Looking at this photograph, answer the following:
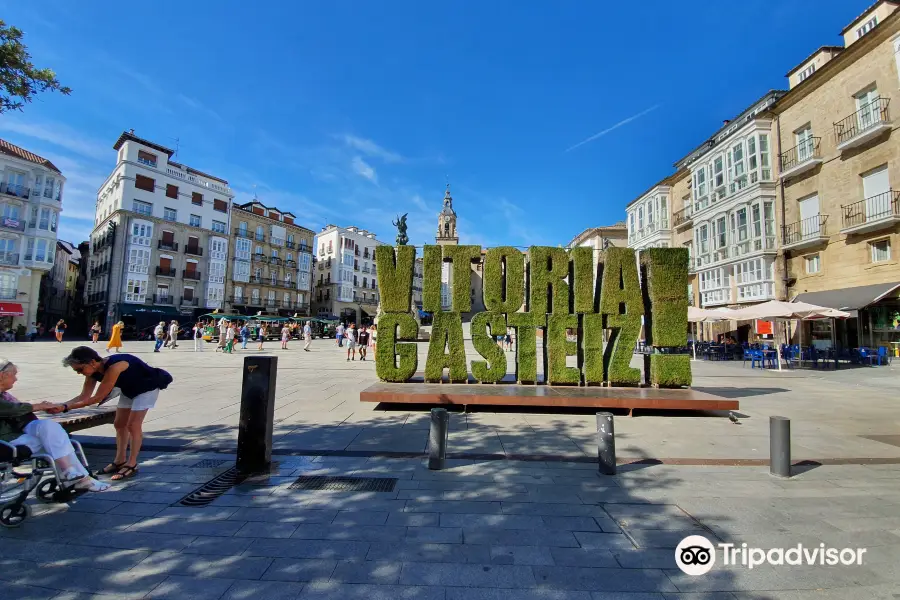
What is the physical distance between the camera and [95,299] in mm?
43125

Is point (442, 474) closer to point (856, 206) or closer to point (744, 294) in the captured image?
point (856, 206)

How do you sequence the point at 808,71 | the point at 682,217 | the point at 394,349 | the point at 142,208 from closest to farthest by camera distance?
the point at 394,349 → the point at 808,71 → the point at 682,217 → the point at 142,208

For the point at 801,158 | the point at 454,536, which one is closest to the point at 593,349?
the point at 454,536

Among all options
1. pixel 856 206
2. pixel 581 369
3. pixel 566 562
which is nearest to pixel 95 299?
pixel 581 369

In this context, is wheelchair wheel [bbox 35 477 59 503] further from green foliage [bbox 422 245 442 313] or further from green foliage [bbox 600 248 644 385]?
green foliage [bbox 600 248 644 385]

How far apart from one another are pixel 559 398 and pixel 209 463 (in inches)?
236

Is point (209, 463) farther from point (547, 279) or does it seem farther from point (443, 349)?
point (547, 279)

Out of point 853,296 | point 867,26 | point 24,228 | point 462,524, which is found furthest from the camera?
point 24,228

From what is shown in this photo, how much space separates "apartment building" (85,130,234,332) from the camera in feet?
133

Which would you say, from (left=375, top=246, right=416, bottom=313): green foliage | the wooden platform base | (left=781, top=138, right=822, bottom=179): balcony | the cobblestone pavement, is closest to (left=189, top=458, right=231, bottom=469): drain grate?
the cobblestone pavement

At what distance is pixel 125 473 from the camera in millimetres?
4516

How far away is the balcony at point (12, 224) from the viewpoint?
3431 centimetres

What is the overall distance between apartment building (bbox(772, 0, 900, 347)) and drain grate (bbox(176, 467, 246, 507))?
2232cm

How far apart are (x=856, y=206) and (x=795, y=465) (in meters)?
20.4
